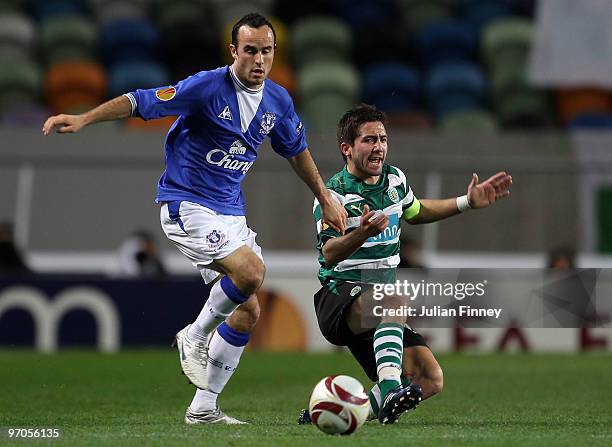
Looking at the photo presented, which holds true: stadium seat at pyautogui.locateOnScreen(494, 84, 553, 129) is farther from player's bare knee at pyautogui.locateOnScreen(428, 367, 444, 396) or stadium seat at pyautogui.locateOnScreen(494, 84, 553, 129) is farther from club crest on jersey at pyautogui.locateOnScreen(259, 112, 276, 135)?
player's bare knee at pyautogui.locateOnScreen(428, 367, 444, 396)

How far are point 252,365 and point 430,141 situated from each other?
4.28 metres

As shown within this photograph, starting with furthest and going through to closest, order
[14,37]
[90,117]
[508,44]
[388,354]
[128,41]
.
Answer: [128,41] → [508,44] → [14,37] → [388,354] → [90,117]

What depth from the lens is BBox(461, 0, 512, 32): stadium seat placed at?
67.6 feet

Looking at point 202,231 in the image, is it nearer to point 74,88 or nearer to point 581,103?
point 74,88

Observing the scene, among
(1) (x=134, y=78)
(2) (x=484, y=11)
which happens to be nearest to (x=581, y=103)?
(2) (x=484, y=11)

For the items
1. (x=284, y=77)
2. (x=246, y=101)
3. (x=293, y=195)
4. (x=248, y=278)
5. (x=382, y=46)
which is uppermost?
(x=382, y=46)

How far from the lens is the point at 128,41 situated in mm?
19938

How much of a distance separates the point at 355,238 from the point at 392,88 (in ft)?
40.6

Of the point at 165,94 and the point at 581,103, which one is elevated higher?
the point at 581,103

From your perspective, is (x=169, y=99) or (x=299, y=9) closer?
(x=169, y=99)

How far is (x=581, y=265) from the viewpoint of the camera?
47.7 feet

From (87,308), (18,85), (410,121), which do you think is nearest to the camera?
(87,308)

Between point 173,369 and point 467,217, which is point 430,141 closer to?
point 467,217

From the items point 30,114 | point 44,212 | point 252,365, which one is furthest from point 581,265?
point 30,114
